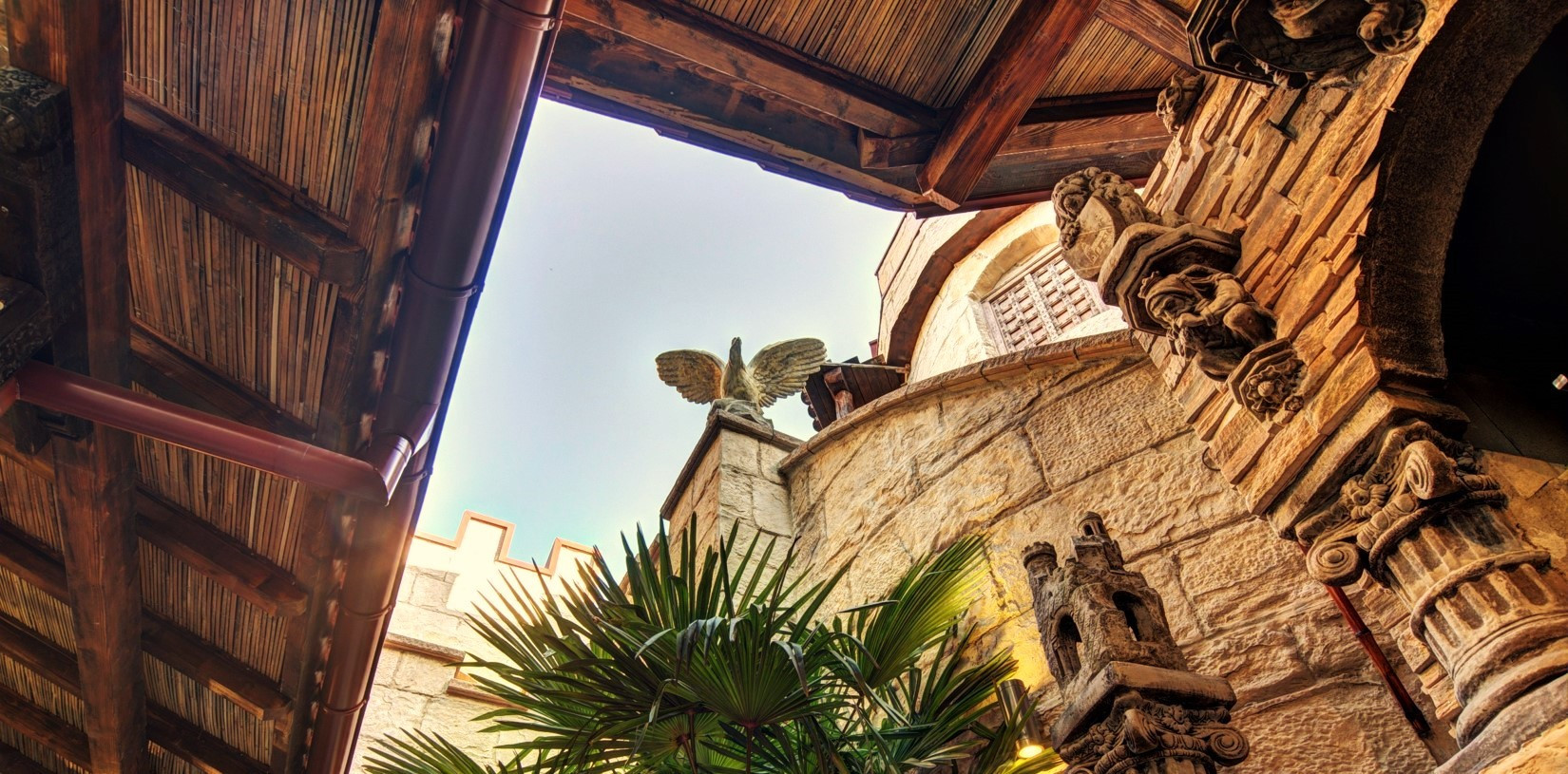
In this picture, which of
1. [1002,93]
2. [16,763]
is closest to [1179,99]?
[1002,93]

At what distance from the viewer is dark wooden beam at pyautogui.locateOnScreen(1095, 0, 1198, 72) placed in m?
2.90

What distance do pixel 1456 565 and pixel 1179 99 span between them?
1.57 metres

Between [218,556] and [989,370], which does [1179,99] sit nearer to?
[989,370]

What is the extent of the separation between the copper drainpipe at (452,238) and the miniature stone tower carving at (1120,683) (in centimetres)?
187

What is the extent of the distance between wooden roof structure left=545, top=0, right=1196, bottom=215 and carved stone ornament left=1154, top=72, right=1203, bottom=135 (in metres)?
A: 0.13

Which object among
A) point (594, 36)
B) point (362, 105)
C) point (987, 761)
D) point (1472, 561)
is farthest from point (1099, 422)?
point (362, 105)

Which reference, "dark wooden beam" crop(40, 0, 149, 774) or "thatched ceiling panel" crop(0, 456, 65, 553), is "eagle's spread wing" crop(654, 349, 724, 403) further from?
"thatched ceiling panel" crop(0, 456, 65, 553)

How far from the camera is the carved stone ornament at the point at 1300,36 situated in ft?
6.63

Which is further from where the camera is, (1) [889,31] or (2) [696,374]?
(2) [696,374]

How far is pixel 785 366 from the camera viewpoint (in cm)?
816

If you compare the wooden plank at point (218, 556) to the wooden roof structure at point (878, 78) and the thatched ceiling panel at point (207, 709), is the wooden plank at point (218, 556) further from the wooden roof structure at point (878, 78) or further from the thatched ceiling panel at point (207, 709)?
the wooden roof structure at point (878, 78)

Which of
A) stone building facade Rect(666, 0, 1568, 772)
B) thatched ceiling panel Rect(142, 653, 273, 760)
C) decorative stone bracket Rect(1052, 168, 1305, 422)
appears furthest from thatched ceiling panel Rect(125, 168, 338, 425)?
stone building facade Rect(666, 0, 1568, 772)

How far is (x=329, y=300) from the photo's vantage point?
2943 millimetres

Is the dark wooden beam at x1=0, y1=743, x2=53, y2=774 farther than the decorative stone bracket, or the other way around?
the dark wooden beam at x1=0, y1=743, x2=53, y2=774
